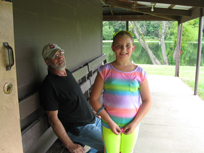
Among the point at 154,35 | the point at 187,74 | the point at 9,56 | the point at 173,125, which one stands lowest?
the point at 173,125

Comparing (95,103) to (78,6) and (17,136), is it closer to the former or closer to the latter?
(17,136)

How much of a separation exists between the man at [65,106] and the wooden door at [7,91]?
639 millimetres

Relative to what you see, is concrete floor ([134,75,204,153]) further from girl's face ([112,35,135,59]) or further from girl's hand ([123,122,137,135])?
girl's face ([112,35,135,59])

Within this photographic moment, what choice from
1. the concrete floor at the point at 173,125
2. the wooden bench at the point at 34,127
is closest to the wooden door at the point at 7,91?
the wooden bench at the point at 34,127

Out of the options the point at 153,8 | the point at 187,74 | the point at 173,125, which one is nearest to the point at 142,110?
the point at 173,125

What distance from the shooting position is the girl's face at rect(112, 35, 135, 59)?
1.48 meters

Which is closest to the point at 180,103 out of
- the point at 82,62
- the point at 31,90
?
the point at 82,62

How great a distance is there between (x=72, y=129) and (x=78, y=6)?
2293mm

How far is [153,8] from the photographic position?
19.0ft

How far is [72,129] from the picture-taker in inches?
79.2

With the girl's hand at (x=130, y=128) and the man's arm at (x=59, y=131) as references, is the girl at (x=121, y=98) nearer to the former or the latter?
the girl's hand at (x=130, y=128)

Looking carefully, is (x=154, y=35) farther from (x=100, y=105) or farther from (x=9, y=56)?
(x=9, y=56)

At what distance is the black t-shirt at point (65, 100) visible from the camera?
182 cm

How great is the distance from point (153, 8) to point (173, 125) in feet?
12.1
